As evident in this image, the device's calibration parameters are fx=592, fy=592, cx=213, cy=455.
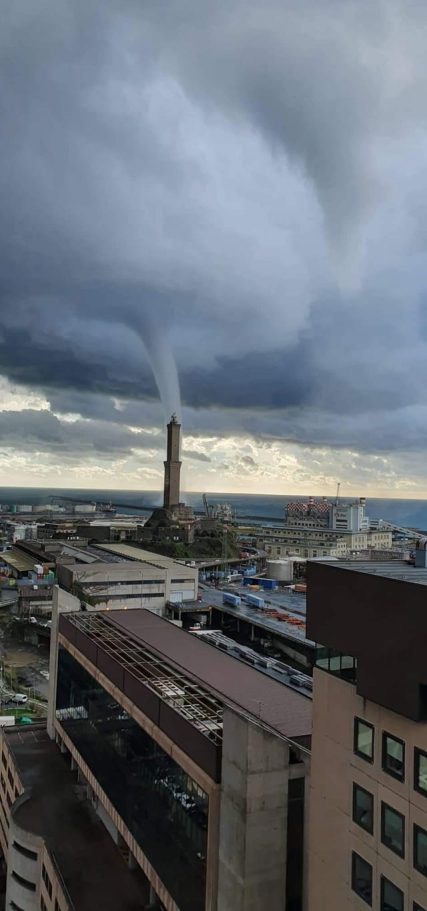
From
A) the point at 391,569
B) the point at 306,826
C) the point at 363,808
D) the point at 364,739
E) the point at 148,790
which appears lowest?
the point at 148,790

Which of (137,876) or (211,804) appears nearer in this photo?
(211,804)

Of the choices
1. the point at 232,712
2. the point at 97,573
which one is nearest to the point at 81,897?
the point at 232,712

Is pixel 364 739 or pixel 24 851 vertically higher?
pixel 364 739

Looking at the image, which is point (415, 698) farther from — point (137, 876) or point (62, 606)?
point (62, 606)

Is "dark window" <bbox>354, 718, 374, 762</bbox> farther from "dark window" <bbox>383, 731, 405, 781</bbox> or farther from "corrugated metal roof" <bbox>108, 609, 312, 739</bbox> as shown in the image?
"corrugated metal roof" <bbox>108, 609, 312, 739</bbox>

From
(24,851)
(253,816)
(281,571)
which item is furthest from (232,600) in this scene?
(253,816)

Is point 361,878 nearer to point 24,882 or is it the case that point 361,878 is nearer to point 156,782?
point 156,782

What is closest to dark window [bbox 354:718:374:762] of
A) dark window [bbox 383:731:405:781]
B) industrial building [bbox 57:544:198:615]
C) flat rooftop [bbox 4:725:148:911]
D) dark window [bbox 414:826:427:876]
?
dark window [bbox 383:731:405:781]
